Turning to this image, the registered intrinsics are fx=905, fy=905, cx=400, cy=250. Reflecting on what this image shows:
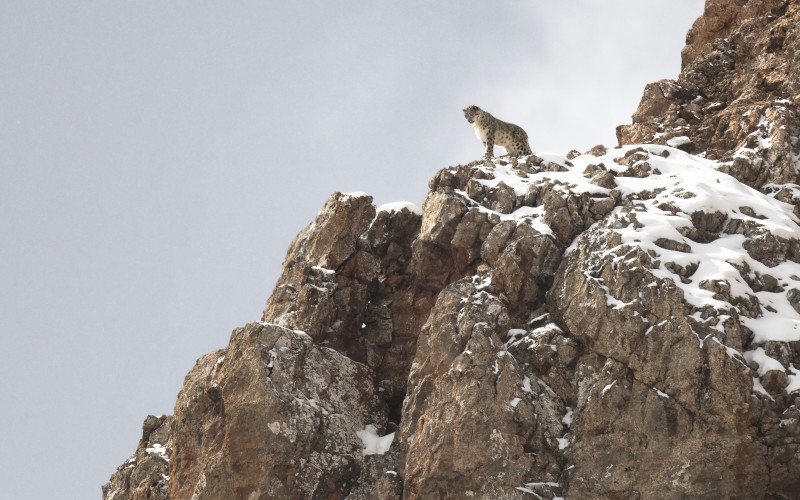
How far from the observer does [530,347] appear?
22.7 m

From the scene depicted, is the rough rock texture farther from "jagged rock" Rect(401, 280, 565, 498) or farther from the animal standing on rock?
"jagged rock" Rect(401, 280, 565, 498)

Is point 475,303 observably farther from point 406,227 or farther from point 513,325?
point 406,227

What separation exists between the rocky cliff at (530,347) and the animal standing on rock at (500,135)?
3.92 metres

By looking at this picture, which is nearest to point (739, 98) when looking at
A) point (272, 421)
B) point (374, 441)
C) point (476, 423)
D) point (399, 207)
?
point (399, 207)

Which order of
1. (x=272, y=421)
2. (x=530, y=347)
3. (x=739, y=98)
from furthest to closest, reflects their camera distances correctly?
(x=739, y=98)
(x=272, y=421)
(x=530, y=347)

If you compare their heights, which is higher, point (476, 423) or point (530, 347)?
point (530, 347)

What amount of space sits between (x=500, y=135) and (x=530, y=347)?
1281 centimetres

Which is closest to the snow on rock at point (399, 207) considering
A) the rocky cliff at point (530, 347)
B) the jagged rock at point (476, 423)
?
the rocky cliff at point (530, 347)

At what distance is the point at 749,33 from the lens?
35781mm

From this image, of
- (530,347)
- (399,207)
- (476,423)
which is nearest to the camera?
(476,423)

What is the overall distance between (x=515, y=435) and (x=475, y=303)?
3.96 metres

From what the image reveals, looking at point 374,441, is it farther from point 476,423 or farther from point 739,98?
point 739,98

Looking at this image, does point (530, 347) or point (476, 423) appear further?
point (530, 347)

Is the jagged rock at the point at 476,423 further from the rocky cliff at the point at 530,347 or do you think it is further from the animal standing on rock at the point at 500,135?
the animal standing on rock at the point at 500,135
